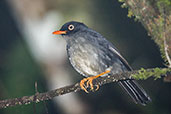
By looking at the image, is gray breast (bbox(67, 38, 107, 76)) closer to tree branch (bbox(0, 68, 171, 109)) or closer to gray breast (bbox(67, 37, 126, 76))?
gray breast (bbox(67, 37, 126, 76))

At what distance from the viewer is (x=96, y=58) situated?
240 inches

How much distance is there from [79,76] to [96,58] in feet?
8.44

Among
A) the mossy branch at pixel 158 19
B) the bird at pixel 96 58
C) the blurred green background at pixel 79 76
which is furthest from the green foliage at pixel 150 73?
the blurred green background at pixel 79 76

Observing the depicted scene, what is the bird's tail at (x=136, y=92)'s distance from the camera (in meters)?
6.09

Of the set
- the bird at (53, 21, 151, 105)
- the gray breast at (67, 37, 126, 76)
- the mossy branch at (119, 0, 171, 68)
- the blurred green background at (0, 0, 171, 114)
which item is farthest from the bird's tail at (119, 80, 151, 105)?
the mossy branch at (119, 0, 171, 68)

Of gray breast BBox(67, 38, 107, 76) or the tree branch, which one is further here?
gray breast BBox(67, 38, 107, 76)

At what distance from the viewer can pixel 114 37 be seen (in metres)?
9.08

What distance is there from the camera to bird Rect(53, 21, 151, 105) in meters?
6.10

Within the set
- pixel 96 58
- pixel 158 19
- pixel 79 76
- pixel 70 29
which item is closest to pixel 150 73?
pixel 158 19

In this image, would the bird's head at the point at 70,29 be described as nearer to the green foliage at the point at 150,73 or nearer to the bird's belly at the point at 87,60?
the bird's belly at the point at 87,60

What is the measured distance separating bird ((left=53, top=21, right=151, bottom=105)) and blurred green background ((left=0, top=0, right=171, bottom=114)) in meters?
1.32

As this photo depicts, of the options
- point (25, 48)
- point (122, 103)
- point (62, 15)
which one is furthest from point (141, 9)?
point (25, 48)

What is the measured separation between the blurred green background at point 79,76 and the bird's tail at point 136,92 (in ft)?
4.01

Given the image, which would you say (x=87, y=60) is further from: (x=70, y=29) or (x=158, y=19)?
(x=158, y=19)
